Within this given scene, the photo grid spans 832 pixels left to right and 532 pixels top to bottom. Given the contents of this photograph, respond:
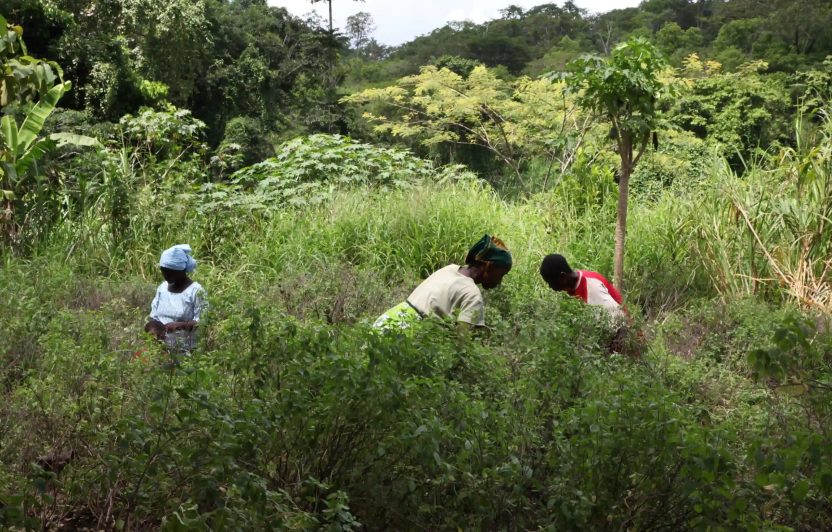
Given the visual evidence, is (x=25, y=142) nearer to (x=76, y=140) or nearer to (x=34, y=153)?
(x=34, y=153)

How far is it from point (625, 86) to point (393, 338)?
479cm

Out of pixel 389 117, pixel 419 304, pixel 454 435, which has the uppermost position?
pixel 454 435

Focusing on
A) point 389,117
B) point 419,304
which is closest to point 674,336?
point 419,304

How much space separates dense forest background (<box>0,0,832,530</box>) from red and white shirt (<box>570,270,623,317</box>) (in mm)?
335

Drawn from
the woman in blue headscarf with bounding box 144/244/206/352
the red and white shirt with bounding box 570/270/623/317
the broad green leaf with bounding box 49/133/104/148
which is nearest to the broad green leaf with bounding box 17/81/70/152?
the broad green leaf with bounding box 49/133/104/148

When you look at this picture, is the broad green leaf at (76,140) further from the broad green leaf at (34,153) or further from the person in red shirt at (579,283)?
the person in red shirt at (579,283)

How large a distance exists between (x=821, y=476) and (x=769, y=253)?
603cm

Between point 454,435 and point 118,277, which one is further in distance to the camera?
point 118,277

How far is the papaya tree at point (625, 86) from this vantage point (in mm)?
7602

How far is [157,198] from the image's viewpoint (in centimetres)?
996

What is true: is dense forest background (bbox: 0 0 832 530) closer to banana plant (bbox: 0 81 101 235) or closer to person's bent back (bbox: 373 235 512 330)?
banana plant (bbox: 0 81 101 235)

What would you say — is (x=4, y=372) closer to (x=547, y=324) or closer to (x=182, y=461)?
(x=182, y=461)

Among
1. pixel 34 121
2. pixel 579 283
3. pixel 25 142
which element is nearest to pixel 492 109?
pixel 34 121

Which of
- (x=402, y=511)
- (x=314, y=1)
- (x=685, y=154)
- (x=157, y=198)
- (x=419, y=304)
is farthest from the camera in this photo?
(x=314, y=1)
